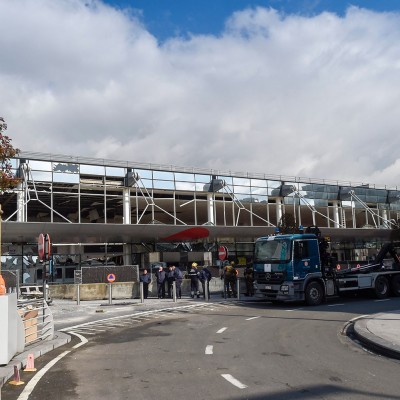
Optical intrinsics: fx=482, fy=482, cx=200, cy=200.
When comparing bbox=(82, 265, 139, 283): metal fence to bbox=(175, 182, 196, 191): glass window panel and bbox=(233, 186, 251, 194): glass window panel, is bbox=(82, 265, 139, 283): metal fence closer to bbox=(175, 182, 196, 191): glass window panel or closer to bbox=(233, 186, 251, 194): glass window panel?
bbox=(175, 182, 196, 191): glass window panel

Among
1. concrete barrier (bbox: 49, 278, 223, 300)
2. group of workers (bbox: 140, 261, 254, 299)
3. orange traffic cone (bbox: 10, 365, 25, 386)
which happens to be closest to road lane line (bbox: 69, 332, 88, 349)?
orange traffic cone (bbox: 10, 365, 25, 386)

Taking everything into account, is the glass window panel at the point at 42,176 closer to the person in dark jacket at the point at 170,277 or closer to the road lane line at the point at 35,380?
the person in dark jacket at the point at 170,277

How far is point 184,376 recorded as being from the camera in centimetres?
795

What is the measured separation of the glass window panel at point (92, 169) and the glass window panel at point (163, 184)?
407cm

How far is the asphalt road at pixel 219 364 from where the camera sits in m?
6.95

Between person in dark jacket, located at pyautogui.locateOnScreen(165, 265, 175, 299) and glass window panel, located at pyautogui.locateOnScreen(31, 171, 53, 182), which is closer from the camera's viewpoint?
person in dark jacket, located at pyautogui.locateOnScreen(165, 265, 175, 299)

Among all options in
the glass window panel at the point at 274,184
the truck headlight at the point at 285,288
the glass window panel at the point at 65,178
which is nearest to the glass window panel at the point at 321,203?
the glass window panel at the point at 274,184

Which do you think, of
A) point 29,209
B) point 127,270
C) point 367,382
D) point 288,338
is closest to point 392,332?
point 288,338

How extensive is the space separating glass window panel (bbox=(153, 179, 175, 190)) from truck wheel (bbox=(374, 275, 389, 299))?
697 inches

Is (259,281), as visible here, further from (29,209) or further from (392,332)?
(29,209)

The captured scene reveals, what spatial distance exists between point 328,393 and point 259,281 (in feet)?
46.0

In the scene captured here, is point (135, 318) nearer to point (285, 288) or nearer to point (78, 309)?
point (78, 309)

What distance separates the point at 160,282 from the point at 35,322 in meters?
13.4

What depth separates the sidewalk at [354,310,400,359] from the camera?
380 inches
